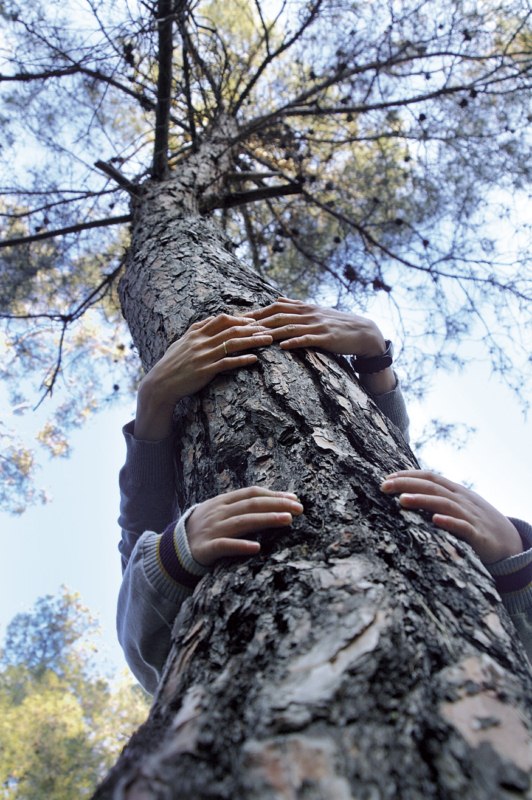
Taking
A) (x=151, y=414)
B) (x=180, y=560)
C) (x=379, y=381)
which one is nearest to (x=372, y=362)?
(x=379, y=381)

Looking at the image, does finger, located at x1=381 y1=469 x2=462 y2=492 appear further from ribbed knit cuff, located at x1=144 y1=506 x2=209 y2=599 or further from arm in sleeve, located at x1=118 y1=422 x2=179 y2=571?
arm in sleeve, located at x1=118 y1=422 x2=179 y2=571

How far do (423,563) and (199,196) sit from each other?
6.50 feet

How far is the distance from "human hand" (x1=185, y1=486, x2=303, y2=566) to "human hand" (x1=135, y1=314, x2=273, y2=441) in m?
0.36

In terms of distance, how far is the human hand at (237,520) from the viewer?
0.69 m

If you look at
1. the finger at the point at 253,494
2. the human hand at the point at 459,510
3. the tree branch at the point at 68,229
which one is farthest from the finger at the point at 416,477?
the tree branch at the point at 68,229

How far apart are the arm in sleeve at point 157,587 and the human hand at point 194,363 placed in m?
0.33

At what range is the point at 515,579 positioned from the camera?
2.62ft

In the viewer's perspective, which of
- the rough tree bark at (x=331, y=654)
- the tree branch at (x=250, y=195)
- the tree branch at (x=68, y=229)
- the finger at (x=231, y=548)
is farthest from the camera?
the tree branch at (x=68, y=229)

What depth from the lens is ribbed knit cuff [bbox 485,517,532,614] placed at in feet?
2.61

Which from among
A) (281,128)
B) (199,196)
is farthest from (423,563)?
(281,128)

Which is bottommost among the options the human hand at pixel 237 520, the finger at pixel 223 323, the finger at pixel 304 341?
the human hand at pixel 237 520

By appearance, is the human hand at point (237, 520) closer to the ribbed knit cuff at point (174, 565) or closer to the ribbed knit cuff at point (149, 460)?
the ribbed knit cuff at point (174, 565)

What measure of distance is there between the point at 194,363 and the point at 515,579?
669mm

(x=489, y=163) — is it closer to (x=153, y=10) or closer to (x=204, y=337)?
(x=153, y=10)
